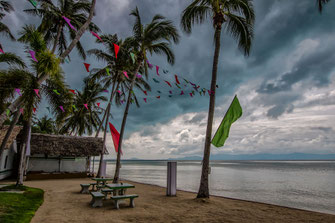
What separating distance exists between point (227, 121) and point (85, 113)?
21.5 m

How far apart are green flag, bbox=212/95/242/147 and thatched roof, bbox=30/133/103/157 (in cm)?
1400

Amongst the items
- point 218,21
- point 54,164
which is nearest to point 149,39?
point 218,21

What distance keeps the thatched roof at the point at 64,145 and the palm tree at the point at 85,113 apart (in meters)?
5.83

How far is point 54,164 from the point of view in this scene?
56.6 feet

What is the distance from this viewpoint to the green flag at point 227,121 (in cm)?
764

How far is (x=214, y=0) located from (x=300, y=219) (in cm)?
837

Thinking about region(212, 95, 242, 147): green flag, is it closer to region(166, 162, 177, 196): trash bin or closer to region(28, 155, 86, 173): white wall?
region(166, 162, 177, 196): trash bin

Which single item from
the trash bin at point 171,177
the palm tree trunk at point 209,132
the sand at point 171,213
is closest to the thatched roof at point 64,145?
the sand at point 171,213

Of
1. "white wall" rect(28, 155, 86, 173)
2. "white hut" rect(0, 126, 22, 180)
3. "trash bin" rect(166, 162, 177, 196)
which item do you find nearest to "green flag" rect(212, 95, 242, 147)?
"trash bin" rect(166, 162, 177, 196)

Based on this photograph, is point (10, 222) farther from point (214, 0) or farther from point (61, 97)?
point (214, 0)

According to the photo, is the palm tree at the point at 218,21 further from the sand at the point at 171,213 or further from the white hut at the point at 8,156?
the white hut at the point at 8,156

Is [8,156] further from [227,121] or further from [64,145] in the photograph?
[227,121]

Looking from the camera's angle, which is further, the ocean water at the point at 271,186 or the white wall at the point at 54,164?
the white wall at the point at 54,164

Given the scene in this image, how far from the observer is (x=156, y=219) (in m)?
5.26
